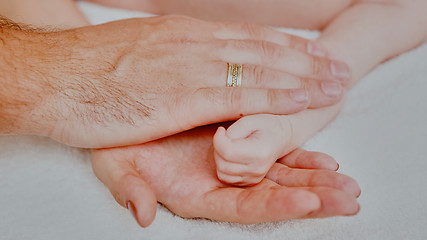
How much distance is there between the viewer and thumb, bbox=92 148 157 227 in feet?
2.14

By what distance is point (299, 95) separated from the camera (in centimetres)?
85

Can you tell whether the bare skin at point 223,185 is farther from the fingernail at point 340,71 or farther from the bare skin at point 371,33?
the bare skin at point 371,33

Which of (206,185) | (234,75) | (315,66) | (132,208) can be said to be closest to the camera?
(132,208)

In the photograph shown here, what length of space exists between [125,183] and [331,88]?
1.67 ft

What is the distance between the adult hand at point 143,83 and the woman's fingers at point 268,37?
0.07 meters

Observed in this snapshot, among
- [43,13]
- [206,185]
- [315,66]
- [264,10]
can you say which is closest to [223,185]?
[206,185]

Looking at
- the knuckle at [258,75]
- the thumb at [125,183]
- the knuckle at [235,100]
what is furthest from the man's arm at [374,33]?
the thumb at [125,183]

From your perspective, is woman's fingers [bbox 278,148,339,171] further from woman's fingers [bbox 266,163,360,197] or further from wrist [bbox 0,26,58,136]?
wrist [bbox 0,26,58,136]

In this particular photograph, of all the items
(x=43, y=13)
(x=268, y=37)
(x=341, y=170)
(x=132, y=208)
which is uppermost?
(x=268, y=37)

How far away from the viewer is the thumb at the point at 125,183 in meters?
A: 0.65

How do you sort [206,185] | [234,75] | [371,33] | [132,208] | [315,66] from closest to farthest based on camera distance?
[132,208]
[206,185]
[234,75]
[315,66]
[371,33]

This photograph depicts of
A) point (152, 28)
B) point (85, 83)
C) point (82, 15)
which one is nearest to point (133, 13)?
point (82, 15)

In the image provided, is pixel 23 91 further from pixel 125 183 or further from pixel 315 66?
pixel 315 66

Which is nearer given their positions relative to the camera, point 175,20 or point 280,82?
point 280,82
